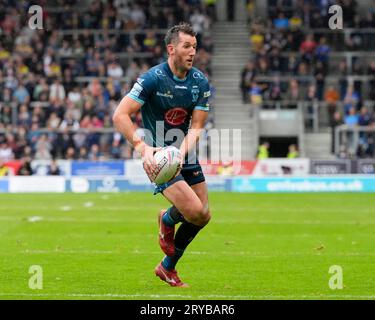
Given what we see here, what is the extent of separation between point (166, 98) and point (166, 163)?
83 cm

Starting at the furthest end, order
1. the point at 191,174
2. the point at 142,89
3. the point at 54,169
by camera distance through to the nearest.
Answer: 1. the point at 54,169
2. the point at 191,174
3. the point at 142,89

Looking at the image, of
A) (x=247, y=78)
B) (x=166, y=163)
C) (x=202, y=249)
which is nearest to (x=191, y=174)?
(x=166, y=163)

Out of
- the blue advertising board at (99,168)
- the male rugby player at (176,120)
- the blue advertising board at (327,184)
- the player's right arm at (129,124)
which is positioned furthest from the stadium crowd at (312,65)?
the player's right arm at (129,124)

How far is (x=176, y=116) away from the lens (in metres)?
10.7

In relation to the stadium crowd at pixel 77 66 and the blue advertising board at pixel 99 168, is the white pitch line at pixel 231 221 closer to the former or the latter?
the blue advertising board at pixel 99 168

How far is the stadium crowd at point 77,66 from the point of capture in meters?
31.8

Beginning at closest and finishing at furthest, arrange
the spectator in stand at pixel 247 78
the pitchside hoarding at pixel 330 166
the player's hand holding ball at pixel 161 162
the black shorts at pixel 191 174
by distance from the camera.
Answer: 1. the player's hand holding ball at pixel 161 162
2. the black shorts at pixel 191 174
3. the pitchside hoarding at pixel 330 166
4. the spectator in stand at pixel 247 78

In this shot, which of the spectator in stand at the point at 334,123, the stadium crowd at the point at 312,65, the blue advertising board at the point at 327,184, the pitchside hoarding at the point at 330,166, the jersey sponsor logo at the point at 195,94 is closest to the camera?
the jersey sponsor logo at the point at 195,94

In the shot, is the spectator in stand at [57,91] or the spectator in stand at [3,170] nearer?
the spectator in stand at [3,170]

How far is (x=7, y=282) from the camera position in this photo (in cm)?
1105

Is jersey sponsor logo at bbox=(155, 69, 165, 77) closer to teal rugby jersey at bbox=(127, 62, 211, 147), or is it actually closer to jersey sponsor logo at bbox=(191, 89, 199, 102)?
teal rugby jersey at bbox=(127, 62, 211, 147)

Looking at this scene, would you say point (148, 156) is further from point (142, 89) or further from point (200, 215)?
point (200, 215)

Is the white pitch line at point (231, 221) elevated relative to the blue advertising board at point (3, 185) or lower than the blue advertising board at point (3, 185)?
elevated
